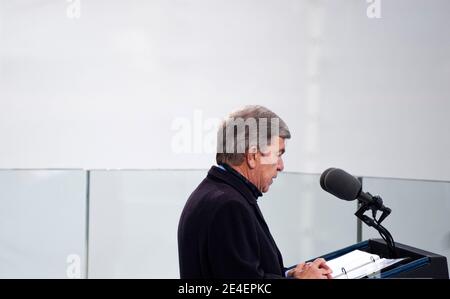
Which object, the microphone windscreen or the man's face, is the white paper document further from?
the man's face

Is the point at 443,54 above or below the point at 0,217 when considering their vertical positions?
above

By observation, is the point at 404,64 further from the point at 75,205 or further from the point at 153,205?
the point at 75,205

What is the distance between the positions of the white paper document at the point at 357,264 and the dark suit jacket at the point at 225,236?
126mm

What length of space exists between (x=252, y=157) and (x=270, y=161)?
5cm

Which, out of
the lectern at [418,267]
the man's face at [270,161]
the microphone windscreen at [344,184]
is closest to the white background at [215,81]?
the man's face at [270,161]

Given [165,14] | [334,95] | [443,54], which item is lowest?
[334,95]

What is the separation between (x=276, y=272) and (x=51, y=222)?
1814 mm

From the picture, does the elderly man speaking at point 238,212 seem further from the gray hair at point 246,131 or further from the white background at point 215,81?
the white background at point 215,81

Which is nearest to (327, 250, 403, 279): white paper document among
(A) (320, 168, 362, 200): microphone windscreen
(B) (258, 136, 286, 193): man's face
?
(A) (320, 168, 362, 200): microphone windscreen

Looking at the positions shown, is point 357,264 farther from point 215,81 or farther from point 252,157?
point 215,81

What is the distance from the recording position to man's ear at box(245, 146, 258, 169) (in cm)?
126

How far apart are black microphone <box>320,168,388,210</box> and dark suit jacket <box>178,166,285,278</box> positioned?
0.18m

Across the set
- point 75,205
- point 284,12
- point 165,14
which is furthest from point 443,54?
point 75,205

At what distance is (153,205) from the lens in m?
2.88
